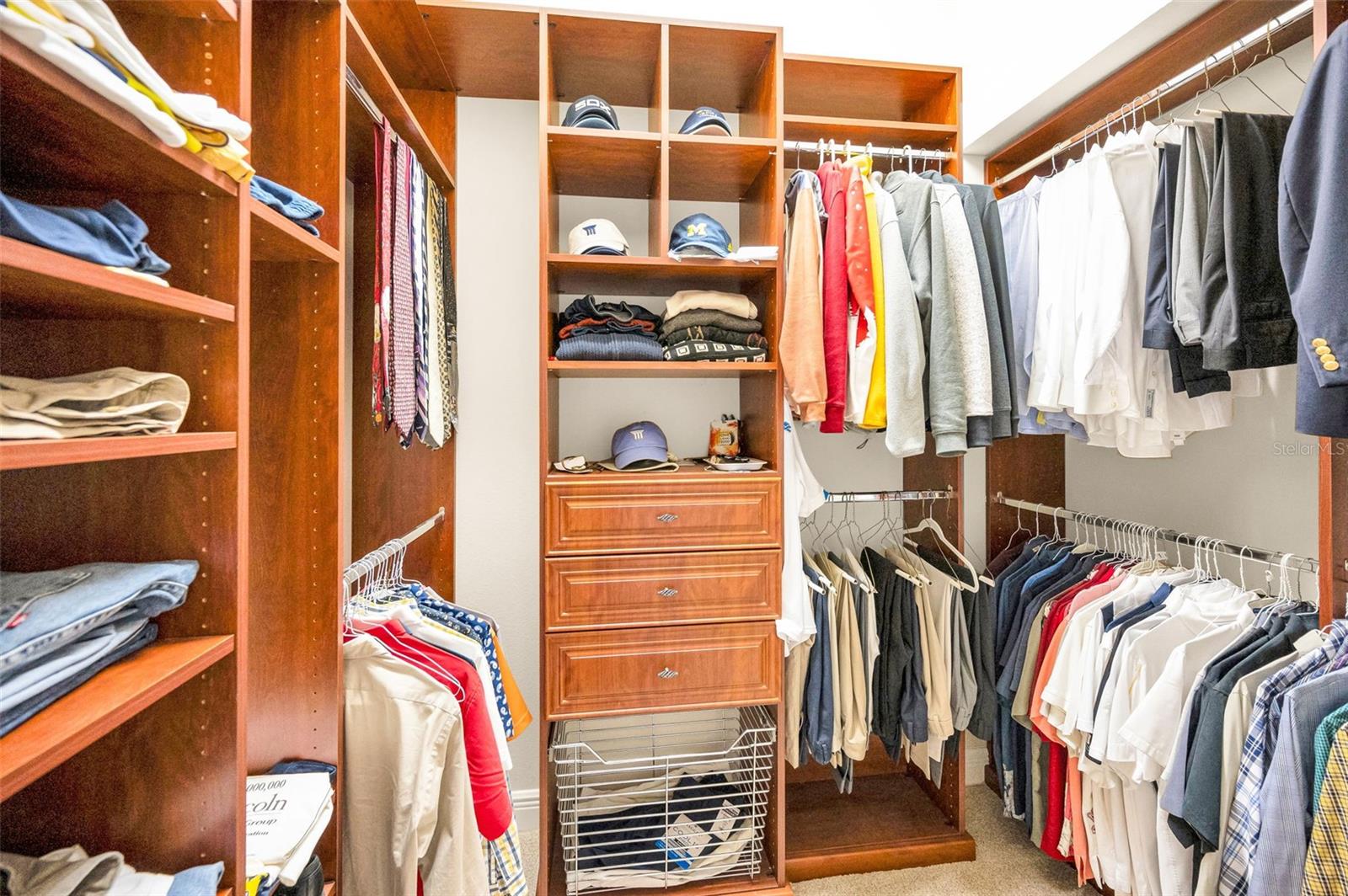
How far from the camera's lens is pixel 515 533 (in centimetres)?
213

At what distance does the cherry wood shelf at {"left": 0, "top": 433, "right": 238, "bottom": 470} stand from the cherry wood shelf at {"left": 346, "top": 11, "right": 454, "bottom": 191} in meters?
0.81

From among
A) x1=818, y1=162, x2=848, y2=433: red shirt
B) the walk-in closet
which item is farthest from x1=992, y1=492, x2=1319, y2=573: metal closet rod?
x1=818, y1=162, x2=848, y2=433: red shirt

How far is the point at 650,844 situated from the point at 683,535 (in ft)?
3.23

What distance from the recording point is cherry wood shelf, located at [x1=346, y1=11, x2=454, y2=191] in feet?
3.80

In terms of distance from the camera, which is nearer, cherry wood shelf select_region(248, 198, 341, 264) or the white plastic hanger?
cherry wood shelf select_region(248, 198, 341, 264)

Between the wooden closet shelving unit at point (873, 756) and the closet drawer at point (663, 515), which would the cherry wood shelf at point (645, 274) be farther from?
the closet drawer at point (663, 515)

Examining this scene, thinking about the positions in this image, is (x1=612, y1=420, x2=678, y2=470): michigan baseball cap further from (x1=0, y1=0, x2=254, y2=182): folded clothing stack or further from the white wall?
(x1=0, y1=0, x2=254, y2=182): folded clothing stack

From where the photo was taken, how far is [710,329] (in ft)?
5.76

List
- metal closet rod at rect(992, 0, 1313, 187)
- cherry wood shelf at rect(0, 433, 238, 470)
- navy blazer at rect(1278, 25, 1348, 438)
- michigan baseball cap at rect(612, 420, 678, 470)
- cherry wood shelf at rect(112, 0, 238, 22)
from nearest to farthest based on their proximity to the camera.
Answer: cherry wood shelf at rect(0, 433, 238, 470) → cherry wood shelf at rect(112, 0, 238, 22) → navy blazer at rect(1278, 25, 1348, 438) → metal closet rod at rect(992, 0, 1313, 187) → michigan baseball cap at rect(612, 420, 678, 470)

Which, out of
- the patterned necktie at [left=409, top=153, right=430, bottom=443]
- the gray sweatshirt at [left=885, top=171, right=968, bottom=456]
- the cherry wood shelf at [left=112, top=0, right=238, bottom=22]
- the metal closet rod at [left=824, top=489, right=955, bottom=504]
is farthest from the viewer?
the metal closet rod at [left=824, top=489, right=955, bottom=504]

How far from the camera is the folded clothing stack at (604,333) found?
1703 mm

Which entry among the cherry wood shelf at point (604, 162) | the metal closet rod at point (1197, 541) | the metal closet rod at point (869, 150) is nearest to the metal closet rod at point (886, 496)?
the metal closet rod at point (1197, 541)

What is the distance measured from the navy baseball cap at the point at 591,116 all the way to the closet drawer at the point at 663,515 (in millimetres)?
1000

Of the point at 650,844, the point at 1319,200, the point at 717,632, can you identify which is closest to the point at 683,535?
the point at 717,632
